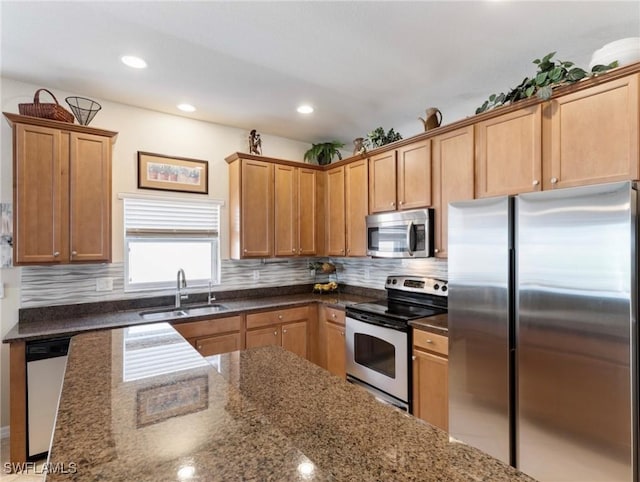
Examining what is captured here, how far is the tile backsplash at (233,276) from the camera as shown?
110 inches

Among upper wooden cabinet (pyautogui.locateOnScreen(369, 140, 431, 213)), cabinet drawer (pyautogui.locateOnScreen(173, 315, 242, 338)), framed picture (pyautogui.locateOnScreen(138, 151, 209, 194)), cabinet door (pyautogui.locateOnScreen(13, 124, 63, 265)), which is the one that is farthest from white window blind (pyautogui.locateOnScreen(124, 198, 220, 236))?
upper wooden cabinet (pyautogui.locateOnScreen(369, 140, 431, 213))

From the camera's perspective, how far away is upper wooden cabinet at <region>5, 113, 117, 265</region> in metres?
2.50

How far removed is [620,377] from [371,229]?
86.2 inches

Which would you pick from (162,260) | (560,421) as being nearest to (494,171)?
(560,421)

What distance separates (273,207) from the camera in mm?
3736

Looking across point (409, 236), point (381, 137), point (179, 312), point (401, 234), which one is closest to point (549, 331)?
point (409, 236)

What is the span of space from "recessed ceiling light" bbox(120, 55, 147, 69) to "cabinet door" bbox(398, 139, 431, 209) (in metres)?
2.21

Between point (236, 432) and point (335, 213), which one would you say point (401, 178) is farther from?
point (236, 432)

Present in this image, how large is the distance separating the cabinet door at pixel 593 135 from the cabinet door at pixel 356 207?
1745 mm

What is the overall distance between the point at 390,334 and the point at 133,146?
9.60 feet

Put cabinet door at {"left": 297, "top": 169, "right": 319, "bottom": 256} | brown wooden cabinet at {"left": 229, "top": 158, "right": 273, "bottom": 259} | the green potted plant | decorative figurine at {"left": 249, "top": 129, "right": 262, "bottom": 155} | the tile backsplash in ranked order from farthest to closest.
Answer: the green potted plant < cabinet door at {"left": 297, "top": 169, "right": 319, "bottom": 256} < decorative figurine at {"left": 249, "top": 129, "right": 262, "bottom": 155} < brown wooden cabinet at {"left": 229, "top": 158, "right": 273, "bottom": 259} < the tile backsplash

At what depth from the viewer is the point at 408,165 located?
10.1 feet

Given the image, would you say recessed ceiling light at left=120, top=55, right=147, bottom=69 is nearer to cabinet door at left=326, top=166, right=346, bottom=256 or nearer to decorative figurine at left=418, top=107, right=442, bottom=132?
cabinet door at left=326, top=166, right=346, bottom=256

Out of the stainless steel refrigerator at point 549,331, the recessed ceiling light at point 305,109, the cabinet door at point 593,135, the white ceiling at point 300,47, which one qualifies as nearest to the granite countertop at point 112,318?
the stainless steel refrigerator at point 549,331
